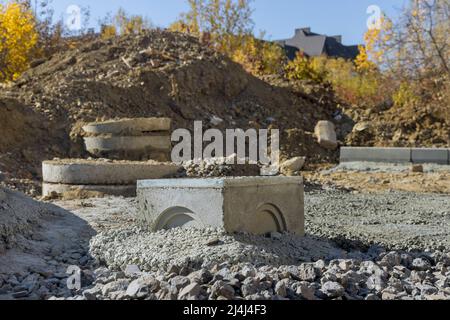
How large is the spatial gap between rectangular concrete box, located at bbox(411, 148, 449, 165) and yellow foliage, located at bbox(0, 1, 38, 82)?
10.9 m

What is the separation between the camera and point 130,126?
34.4 ft

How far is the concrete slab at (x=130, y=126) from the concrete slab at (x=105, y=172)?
70.0 inches

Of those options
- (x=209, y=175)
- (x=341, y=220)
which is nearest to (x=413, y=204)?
(x=341, y=220)

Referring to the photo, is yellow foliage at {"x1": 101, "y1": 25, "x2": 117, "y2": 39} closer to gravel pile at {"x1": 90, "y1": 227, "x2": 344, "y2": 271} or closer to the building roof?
the building roof

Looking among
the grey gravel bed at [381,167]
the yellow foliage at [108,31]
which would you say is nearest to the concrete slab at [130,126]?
the grey gravel bed at [381,167]

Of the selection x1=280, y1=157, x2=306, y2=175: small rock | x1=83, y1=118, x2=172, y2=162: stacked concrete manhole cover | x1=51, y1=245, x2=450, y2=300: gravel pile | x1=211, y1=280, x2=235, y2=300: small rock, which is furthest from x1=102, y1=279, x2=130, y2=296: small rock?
x1=280, y1=157, x2=306, y2=175: small rock

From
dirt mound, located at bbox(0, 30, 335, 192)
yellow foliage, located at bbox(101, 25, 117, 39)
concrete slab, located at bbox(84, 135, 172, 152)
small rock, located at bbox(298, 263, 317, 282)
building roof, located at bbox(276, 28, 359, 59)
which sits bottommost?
small rock, located at bbox(298, 263, 317, 282)

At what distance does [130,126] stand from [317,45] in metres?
27.6

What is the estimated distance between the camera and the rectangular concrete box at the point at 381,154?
1211 cm

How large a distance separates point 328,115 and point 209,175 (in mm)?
8556

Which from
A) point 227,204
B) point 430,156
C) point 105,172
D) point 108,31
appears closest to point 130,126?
point 105,172

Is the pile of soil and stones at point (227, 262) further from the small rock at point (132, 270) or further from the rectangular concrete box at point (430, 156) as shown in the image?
the rectangular concrete box at point (430, 156)

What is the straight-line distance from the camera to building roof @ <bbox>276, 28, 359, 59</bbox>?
36000 mm

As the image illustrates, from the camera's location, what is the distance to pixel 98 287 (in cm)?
378
